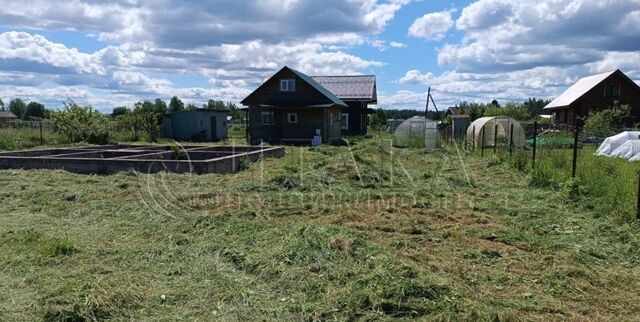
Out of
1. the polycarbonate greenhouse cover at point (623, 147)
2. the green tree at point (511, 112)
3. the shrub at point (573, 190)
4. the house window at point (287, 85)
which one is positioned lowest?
the shrub at point (573, 190)

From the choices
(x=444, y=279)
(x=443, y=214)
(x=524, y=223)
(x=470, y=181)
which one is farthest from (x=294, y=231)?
(x=470, y=181)

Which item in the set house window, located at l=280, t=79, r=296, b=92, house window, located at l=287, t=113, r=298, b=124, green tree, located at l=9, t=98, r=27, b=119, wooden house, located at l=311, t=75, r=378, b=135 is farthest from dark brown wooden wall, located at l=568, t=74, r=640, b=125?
green tree, located at l=9, t=98, r=27, b=119

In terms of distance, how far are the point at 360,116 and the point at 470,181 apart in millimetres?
23810

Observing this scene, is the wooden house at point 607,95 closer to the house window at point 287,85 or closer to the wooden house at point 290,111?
the wooden house at point 290,111

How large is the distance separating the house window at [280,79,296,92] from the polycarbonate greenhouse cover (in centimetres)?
1513

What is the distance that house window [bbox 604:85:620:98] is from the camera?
1367 inches

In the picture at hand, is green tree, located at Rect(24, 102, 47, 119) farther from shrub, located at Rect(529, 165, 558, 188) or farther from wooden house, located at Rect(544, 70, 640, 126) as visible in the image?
shrub, located at Rect(529, 165, 558, 188)

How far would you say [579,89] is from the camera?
37656 mm

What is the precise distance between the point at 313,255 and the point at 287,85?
73.7 feet

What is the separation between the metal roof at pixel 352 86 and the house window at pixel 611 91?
Answer: 16753mm

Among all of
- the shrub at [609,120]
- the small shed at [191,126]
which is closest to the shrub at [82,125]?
the small shed at [191,126]

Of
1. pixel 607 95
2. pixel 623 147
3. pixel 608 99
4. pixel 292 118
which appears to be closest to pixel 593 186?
pixel 623 147

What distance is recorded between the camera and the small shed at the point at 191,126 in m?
28.7

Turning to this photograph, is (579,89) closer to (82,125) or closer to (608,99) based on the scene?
(608,99)
